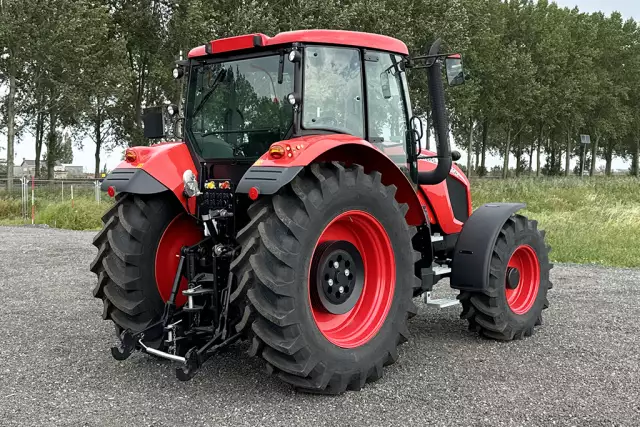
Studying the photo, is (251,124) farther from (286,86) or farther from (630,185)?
(630,185)

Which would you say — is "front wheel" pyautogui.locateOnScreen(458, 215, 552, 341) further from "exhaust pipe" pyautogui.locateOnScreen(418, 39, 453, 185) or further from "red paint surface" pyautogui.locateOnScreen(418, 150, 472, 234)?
"exhaust pipe" pyautogui.locateOnScreen(418, 39, 453, 185)

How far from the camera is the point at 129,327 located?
15.1 ft

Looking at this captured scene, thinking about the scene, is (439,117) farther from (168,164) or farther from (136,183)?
(136,183)

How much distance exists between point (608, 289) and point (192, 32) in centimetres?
2142

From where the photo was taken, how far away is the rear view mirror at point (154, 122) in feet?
16.5

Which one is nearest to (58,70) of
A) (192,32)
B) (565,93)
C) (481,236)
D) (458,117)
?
(192,32)

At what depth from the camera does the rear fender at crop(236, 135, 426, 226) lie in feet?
12.5

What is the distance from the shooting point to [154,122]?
198 inches

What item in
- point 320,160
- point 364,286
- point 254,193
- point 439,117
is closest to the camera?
point 254,193

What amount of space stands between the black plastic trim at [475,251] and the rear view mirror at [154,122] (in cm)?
269

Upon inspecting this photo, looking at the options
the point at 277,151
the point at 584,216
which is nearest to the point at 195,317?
the point at 277,151

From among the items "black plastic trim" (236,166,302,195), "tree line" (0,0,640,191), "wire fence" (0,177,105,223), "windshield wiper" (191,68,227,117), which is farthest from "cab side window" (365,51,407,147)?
"wire fence" (0,177,105,223)

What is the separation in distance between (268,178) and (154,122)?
5.41ft

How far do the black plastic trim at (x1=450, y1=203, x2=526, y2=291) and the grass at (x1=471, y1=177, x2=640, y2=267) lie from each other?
593 centimetres
